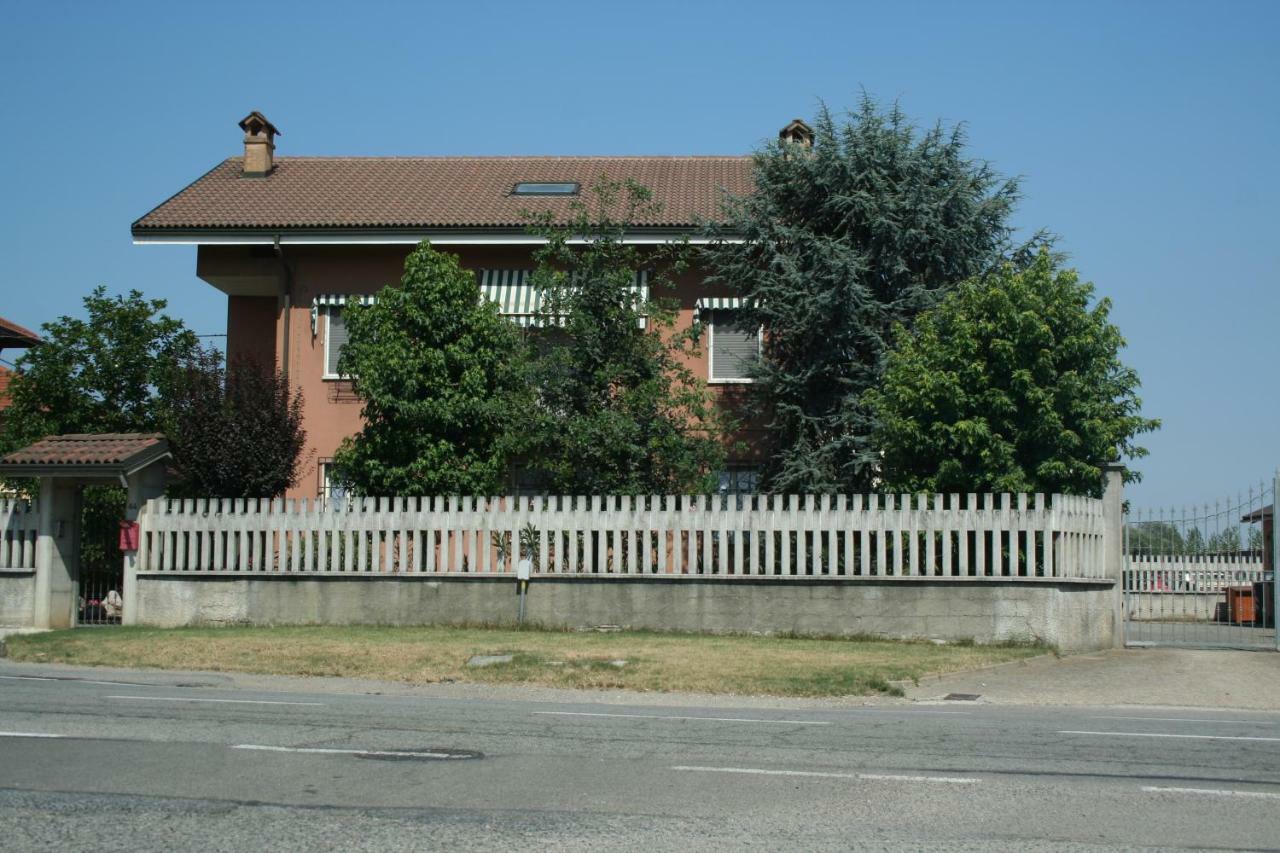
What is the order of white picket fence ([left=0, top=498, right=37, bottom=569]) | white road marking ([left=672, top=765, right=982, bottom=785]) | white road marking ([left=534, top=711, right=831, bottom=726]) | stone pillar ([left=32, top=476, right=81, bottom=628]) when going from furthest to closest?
white picket fence ([left=0, top=498, right=37, bottom=569]) → stone pillar ([left=32, top=476, right=81, bottom=628]) → white road marking ([left=534, top=711, right=831, bottom=726]) → white road marking ([left=672, top=765, right=982, bottom=785])

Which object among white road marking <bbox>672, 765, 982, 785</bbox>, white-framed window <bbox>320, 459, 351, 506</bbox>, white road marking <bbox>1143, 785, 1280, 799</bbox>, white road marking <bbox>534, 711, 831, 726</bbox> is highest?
white-framed window <bbox>320, 459, 351, 506</bbox>

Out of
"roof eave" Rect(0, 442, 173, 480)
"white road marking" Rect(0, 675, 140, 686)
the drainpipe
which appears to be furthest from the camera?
the drainpipe

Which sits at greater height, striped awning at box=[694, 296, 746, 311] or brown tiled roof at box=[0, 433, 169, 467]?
striped awning at box=[694, 296, 746, 311]

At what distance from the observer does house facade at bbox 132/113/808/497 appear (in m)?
26.2

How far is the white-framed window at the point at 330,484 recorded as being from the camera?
2341 centimetres

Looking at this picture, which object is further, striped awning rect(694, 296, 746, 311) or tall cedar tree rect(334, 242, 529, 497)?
striped awning rect(694, 296, 746, 311)

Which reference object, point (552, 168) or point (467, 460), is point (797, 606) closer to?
point (467, 460)

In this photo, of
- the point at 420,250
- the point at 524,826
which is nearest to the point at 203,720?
the point at 524,826

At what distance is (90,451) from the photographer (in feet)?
64.5

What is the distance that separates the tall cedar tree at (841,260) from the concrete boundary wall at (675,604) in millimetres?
5606

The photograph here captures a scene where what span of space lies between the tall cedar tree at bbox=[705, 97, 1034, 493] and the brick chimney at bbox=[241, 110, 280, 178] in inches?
451

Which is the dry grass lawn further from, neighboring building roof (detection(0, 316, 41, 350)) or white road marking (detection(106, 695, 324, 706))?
neighboring building roof (detection(0, 316, 41, 350))

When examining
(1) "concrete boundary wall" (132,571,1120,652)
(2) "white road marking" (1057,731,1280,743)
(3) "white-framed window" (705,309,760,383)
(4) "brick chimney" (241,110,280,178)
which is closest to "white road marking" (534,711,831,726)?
(2) "white road marking" (1057,731,1280,743)

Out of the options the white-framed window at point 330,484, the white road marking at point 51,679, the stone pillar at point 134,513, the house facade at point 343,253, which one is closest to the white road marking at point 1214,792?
the white road marking at point 51,679
